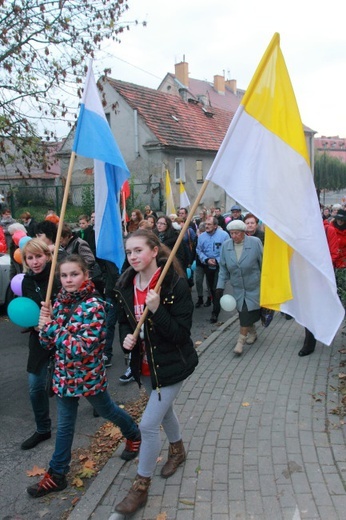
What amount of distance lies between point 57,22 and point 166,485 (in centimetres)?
1075

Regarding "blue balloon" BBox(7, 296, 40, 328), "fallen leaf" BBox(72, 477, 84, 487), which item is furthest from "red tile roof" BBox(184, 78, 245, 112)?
"fallen leaf" BBox(72, 477, 84, 487)

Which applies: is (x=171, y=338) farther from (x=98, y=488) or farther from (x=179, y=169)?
(x=179, y=169)

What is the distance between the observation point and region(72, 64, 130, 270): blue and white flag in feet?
13.9

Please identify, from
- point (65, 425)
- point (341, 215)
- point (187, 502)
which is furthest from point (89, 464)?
point (341, 215)

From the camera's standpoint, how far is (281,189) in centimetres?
319

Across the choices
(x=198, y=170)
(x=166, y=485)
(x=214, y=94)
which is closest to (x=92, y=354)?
(x=166, y=485)

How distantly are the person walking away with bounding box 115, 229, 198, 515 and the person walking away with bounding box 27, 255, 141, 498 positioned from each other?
0.27m

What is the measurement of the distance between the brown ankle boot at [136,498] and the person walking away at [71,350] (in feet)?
1.99

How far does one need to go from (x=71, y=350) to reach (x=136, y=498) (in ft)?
3.44

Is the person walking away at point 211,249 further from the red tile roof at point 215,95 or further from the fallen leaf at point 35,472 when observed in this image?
the red tile roof at point 215,95

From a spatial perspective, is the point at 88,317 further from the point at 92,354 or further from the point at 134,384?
the point at 134,384

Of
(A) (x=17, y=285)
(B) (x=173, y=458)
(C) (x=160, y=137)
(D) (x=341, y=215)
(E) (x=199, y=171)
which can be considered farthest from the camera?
(E) (x=199, y=171)

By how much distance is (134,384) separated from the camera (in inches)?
221

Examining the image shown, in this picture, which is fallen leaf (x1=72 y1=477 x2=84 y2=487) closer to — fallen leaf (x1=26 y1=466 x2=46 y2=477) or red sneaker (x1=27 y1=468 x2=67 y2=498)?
red sneaker (x1=27 y1=468 x2=67 y2=498)
